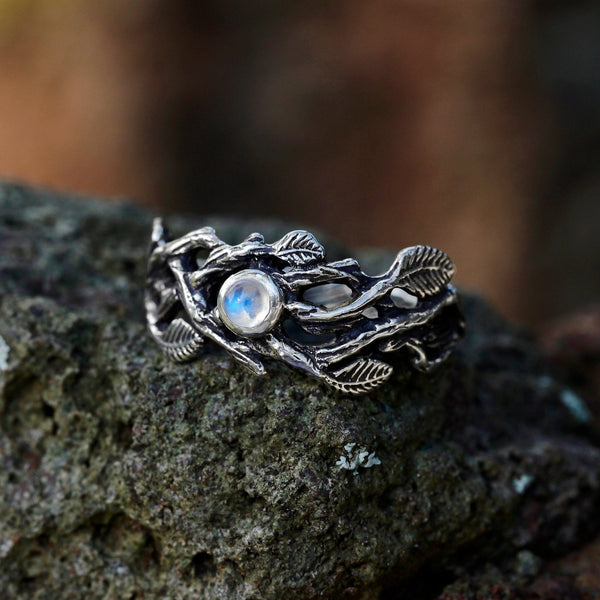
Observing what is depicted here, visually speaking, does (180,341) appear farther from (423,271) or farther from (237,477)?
(423,271)

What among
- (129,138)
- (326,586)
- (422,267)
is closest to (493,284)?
(129,138)

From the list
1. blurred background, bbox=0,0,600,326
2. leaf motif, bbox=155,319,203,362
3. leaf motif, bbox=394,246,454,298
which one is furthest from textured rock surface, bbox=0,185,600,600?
blurred background, bbox=0,0,600,326

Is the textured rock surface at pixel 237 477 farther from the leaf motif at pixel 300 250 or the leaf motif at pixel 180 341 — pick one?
the leaf motif at pixel 300 250

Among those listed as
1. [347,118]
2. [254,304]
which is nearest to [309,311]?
[254,304]

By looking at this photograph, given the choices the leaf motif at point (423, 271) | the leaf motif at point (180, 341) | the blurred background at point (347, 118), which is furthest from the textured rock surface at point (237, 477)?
the blurred background at point (347, 118)

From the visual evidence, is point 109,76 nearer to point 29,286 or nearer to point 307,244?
point 29,286

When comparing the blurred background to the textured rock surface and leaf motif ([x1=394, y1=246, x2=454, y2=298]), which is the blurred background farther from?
leaf motif ([x1=394, y1=246, x2=454, y2=298])
